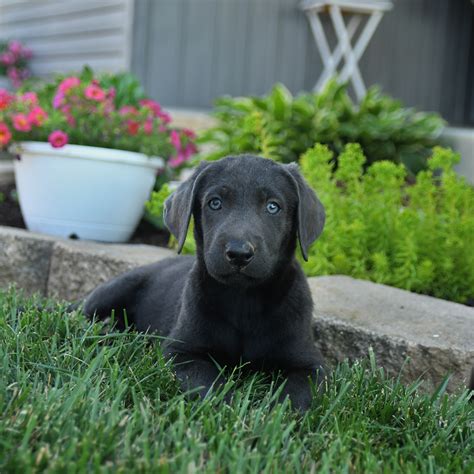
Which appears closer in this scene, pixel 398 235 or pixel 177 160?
pixel 398 235

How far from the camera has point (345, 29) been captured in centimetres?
1051

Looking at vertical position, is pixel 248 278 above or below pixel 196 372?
above

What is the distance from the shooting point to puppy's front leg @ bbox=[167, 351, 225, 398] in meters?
3.00

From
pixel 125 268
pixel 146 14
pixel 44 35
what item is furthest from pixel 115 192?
pixel 44 35

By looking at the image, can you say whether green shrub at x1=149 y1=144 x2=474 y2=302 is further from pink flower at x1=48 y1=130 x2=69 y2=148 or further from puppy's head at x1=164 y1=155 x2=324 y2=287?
puppy's head at x1=164 y1=155 x2=324 y2=287

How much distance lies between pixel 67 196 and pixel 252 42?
548 centimetres

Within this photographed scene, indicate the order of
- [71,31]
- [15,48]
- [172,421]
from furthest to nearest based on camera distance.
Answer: [15,48] → [71,31] → [172,421]

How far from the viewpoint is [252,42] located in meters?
10.6

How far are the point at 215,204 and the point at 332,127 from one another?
14.9 feet

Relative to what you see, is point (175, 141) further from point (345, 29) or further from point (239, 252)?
point (345, 29)

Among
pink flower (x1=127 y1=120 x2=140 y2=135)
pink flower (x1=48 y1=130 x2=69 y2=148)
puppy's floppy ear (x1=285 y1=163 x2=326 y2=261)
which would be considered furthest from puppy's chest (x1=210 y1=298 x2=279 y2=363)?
pink flower (x1=127 y1=120 x2=140 y2=135)

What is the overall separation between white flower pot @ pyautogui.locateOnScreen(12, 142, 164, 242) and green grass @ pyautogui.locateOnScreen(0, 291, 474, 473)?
2546mm

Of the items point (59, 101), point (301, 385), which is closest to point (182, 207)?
point (301, 385)

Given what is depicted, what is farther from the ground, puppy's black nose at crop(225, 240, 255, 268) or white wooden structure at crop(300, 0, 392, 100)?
white wooden structure at crop(300, 0, 392, 100)
